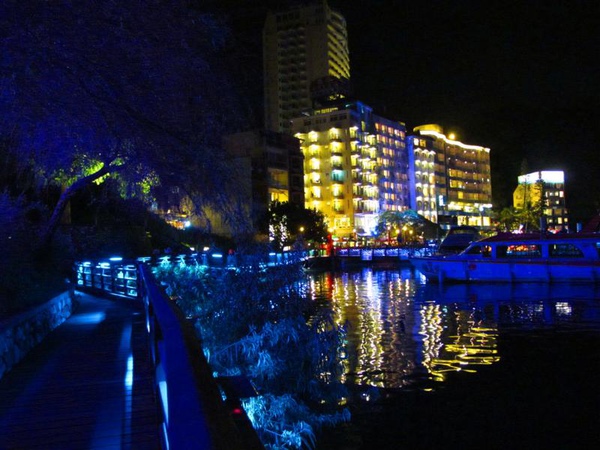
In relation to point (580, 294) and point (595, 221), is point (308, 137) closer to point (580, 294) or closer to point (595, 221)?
point (595, 221)

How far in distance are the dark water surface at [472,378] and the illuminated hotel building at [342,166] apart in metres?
72.6

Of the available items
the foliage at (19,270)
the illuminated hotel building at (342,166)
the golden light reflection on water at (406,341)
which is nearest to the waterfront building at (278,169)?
the illuminated hotel building at (342,166)

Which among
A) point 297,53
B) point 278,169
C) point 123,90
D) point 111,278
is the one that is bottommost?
point 111,278

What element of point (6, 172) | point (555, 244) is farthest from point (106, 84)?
point (555, 244)

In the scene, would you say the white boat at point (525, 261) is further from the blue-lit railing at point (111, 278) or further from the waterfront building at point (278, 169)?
Answer: the waterfront building at point (278, 169)

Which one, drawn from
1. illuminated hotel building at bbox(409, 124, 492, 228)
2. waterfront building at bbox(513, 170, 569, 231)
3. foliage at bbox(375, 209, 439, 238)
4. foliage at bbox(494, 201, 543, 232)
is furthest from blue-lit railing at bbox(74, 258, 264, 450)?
waterfront building at bbox(513, 170, 569, 231)

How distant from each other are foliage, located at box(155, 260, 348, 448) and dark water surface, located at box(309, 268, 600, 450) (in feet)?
2.15

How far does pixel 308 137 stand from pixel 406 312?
76.6m

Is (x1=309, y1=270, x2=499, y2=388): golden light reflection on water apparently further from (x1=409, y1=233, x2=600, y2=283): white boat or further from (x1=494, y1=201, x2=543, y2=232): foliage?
(x1=494, y1=201, x2=543, y2=232): foliage

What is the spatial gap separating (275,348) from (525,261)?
27.4 metres

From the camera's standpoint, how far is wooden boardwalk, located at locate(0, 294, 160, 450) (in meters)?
4.95

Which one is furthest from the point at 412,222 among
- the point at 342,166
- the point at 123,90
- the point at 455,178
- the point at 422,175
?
the point at 123,90

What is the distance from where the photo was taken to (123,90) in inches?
310

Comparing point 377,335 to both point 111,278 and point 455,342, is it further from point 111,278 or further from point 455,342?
point 111,278
